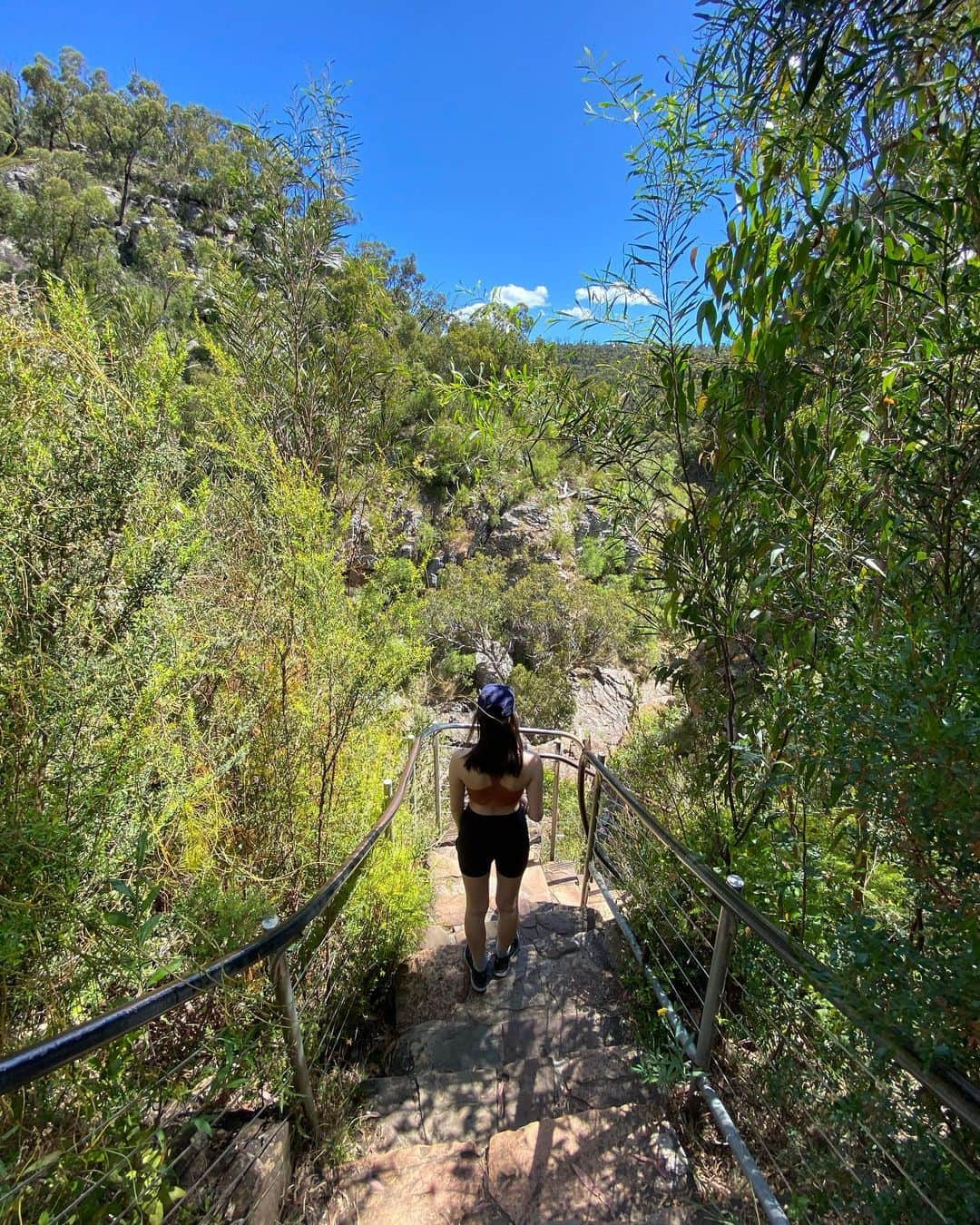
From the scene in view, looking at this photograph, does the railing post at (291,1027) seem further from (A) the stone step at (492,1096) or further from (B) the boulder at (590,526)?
(B) the boulder at (590,526)

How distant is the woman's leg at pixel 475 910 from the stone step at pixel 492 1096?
501 mm

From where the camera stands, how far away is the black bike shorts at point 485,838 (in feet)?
8.57

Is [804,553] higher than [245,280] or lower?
lower

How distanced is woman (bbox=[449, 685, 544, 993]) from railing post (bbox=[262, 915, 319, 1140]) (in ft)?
3.26

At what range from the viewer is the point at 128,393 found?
1.80m

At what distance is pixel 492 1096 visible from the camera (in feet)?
7.09

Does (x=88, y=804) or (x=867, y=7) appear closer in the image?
(x=867, y=7)

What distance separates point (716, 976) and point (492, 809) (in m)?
1.12

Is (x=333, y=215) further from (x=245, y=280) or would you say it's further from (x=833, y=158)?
(x=833, y=158)

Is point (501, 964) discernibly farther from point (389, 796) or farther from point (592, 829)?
point (389, 796)

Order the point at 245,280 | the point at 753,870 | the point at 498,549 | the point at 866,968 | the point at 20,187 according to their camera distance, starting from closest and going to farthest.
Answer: the point at 866,968 < the point at 753,870 < the point at 245,280 < the point at 498,549 < the point at 20,187

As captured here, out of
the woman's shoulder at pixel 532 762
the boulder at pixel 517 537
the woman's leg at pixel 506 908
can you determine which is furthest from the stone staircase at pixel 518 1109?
the boulder at pixel 517 537

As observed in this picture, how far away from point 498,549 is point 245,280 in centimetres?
1145

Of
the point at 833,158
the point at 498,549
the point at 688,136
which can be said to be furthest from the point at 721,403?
the point at 498,549
